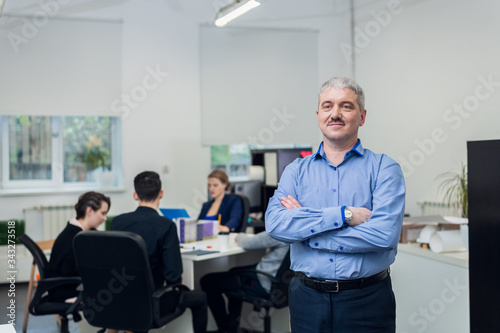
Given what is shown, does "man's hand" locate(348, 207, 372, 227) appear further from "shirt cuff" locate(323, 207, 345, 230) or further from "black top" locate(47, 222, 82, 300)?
"black top" locate(47, 222, 82, 300)

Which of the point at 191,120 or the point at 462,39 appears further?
the point at 191,120

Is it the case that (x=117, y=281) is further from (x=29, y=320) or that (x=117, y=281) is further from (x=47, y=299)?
(x=29, y=320)

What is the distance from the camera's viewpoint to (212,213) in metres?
5.38

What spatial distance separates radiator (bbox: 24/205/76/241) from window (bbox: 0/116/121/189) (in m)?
0.40

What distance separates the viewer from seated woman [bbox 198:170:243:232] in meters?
5.24

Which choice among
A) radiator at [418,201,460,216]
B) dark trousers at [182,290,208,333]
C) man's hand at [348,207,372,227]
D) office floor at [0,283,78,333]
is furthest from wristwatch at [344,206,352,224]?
radiator at [418,201,460,216]

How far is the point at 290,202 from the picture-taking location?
2326mm

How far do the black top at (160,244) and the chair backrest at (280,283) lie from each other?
71cm

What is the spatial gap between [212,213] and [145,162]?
6.23 ft

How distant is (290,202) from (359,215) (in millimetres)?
306

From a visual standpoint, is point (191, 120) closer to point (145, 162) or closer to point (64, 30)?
point (145, 162)

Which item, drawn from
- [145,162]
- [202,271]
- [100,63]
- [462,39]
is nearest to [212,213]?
[202,271]

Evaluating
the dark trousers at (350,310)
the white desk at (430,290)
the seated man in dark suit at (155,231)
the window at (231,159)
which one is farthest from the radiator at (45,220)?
the dark trousers at (350,310)

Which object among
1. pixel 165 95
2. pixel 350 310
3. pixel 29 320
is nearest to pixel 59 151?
pixel 165 95
